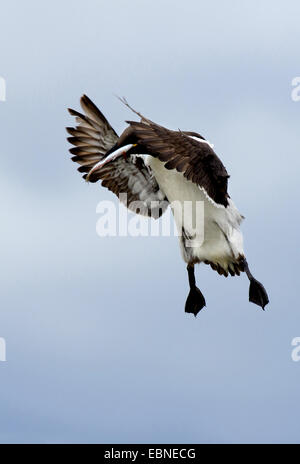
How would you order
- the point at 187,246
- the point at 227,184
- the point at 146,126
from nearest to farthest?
the point at 146,126 → the point at 227,184 → the point at 187,246

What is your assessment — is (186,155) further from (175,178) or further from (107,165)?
(107,165)

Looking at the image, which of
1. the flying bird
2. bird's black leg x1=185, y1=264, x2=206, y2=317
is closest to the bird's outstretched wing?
the flying bird

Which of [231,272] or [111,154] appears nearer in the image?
[111,154]

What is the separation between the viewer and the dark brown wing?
16547 millimetres

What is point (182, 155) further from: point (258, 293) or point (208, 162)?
point (258, 293)

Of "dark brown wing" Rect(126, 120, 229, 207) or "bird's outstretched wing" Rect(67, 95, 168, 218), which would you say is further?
"bird's outstretched wing" Rect(67, 95, 168, 218)

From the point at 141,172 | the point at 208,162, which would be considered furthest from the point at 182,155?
the point at 141,172

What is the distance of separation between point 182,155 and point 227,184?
5.20 feet

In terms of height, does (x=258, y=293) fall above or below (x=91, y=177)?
below

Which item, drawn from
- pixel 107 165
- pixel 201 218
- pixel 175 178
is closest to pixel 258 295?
pixel 201 218

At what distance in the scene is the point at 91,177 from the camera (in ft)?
66.1

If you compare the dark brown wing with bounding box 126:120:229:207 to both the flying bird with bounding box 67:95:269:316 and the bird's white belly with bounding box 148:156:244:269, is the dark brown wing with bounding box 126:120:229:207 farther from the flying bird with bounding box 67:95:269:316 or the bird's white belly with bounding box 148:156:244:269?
the bird's white belly with bounding box 148:156:244:269

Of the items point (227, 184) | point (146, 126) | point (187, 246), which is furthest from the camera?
point (187, 246)

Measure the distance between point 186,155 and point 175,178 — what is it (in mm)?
1597
